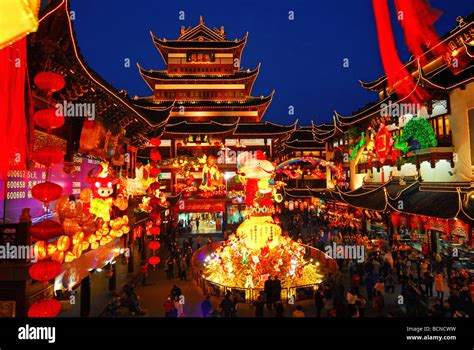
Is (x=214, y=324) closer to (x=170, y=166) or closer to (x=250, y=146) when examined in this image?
(x=170, y=166)

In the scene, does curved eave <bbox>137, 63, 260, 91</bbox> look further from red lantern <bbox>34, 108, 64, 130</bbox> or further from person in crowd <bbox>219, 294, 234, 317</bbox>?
red lantern <bbox>34, 108, 64, 130</bbox>

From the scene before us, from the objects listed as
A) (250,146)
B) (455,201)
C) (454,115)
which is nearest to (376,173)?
(454,115)

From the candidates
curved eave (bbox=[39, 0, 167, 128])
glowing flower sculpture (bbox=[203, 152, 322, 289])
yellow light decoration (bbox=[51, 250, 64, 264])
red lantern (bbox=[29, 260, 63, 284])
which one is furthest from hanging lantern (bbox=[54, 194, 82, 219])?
glowing flower sculpture (bbox=[203, 152, 322, 289])

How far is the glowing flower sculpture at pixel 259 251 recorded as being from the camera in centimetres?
1228

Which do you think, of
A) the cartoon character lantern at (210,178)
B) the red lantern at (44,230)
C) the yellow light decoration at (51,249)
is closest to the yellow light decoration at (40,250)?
the yellow light decoration at (51,249)

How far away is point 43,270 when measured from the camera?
5441 mm

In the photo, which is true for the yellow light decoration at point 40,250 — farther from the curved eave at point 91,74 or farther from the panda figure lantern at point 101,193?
the curved eave at point 91,74

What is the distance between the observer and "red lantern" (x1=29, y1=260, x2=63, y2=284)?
539 cm

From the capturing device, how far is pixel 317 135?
31.7m

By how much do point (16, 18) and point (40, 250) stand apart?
18.6 ft

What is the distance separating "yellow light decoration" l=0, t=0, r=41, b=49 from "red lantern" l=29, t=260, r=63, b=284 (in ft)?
16.6

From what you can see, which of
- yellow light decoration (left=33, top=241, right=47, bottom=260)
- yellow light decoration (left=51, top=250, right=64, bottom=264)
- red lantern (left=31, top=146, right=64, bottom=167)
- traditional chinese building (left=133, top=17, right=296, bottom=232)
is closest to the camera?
red lantern (left=31, top=146, right=64, bottom=167)

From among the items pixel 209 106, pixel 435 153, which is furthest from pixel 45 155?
pixel 209 106

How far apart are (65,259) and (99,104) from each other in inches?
222
